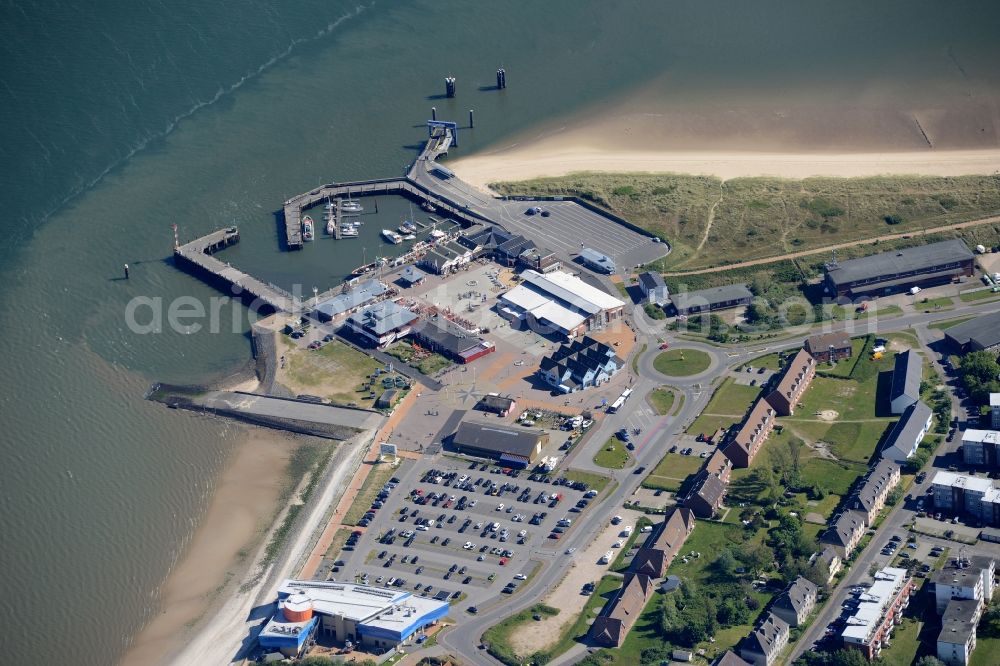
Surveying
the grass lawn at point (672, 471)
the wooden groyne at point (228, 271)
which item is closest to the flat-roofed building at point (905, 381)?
the grass lawn at point (672, 471)

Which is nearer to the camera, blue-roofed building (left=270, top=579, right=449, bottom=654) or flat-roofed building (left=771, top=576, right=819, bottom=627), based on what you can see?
flat-roofed building (left=771, top=576, right=819, bottom=627)

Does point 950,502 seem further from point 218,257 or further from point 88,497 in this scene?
point 218,257

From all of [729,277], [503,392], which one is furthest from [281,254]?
[729,277]

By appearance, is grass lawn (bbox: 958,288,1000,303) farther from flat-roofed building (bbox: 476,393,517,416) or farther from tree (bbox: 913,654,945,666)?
tree (bbox: 913,654,945,666)

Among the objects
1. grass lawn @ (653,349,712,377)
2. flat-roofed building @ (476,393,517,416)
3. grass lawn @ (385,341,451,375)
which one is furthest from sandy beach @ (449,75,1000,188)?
flat-roofed building @ (476,393,517,416)

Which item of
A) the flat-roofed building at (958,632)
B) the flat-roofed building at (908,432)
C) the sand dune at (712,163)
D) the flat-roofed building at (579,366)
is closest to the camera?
the flat-roofed building at (958,632)

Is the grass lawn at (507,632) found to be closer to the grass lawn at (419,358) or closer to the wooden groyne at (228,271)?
the grass lawn at (419,358)

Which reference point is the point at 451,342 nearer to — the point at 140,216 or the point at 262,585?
the point at 262,585

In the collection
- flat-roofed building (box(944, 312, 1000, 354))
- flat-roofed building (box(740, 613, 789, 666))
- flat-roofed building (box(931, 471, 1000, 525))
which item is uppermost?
flat-roofed building (box(944, 312, 1000, 354))
